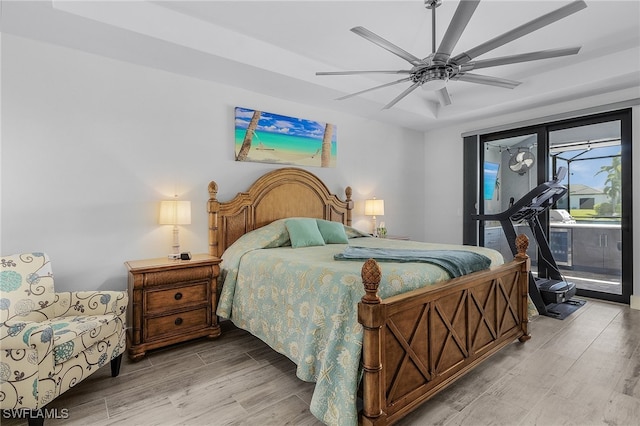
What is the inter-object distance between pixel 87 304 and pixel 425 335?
2.40 metres

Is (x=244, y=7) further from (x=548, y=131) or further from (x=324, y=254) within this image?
(x=548, y=131)

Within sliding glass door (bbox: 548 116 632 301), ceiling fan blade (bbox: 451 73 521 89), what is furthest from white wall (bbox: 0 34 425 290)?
sliding glass door (bbox: 548 116 632 301)

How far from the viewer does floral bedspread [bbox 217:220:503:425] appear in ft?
5.75

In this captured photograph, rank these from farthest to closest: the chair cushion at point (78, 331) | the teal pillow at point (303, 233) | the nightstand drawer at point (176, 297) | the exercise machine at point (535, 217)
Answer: the exercise machine at point (535, 217) < the teal pillow at point (303, 233) < the nightstand drawer at point (176, 297) < the chair cushion at point (78, 331)

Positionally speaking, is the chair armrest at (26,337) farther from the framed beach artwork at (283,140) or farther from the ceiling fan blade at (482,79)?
the ceiling fan blade at (482,79)

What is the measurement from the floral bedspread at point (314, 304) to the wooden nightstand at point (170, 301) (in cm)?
17

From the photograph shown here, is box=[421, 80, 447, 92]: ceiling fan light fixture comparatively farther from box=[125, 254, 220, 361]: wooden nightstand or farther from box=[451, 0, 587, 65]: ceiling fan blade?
box=[125, 254, 220, 361]: wooden nightstand

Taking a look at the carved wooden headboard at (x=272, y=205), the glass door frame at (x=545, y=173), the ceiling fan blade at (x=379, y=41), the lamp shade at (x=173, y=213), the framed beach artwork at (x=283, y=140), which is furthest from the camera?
the glass door frame at (x=545, y=173)

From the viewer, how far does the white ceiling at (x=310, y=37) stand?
264cm

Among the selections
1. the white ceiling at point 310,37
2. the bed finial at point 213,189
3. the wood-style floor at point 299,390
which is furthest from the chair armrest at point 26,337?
the white ceiling at point 310,37

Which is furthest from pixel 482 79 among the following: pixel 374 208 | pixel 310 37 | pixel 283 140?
pixel 374 208

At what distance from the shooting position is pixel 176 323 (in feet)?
9.51

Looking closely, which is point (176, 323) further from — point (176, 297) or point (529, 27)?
point (529, 27)

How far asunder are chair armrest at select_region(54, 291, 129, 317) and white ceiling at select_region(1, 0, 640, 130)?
208 cm
